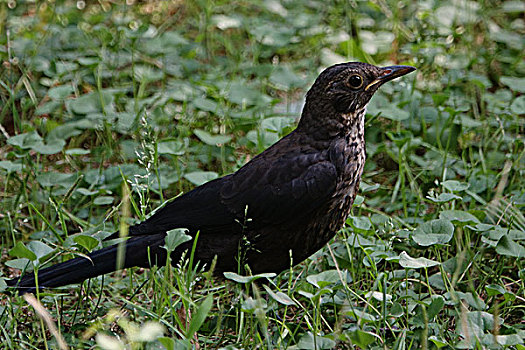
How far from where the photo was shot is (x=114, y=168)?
466 cm

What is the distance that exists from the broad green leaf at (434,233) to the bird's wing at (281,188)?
1.56ft

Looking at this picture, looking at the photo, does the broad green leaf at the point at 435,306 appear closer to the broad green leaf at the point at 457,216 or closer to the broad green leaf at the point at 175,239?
the broad green leaf at the point at 457,216

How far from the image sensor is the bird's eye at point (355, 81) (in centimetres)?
371

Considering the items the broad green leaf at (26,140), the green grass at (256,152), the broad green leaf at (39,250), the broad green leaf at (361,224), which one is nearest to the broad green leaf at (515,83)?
the green grass at (256,152)

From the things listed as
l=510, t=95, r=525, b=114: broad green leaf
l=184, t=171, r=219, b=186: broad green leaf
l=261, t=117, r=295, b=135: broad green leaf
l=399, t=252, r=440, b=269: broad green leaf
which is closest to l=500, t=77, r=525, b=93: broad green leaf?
l=510, t=95, r=525, b=114: broad green leaf

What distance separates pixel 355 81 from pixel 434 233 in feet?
2.78

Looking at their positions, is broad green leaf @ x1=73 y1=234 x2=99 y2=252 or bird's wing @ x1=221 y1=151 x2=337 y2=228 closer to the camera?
broad green leaf @ x1=73 y1=234 x2=99 y2=252

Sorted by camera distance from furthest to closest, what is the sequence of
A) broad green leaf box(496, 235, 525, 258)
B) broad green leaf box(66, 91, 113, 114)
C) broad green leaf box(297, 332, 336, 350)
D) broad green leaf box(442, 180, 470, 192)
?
1. broad green leaf box(66, 91, 113, 114)
2. broad green leaf box(442, 180, 470, 192)
3. broad green leaf box(496, 235, 525, 258)
4. broad green leaf box(297, 332, 336, 350)

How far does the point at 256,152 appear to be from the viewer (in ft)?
16.4

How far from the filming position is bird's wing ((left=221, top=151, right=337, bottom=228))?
345 centimetres

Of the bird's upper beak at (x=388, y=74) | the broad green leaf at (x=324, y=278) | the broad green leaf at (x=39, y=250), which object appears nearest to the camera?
the broad green leaf at (x=324, y=278)

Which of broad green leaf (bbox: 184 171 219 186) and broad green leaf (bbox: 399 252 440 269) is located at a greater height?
broad green leaf (bbox: 399 252 440 269)

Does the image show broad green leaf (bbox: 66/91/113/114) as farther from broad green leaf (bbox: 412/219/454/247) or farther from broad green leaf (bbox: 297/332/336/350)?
broad green leaf (bbox: 297/332/336/350)

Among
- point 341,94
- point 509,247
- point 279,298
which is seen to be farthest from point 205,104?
point 279,298
